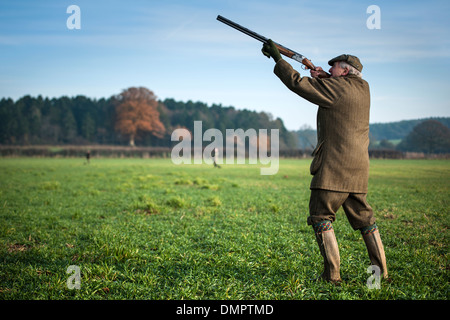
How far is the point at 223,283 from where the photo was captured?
3.95 metres

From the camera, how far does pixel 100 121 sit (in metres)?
104

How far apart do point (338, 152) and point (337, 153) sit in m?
0.02

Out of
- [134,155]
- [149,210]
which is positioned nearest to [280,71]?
[149,210]

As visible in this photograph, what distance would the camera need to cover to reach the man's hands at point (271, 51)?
157 inches

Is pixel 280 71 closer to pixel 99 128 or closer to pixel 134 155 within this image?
pixel 134 155

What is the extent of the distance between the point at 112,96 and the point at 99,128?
39.6 ft

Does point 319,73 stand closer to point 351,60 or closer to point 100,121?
point 351,60

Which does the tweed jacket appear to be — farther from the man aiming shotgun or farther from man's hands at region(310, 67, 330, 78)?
man's hands at region(310, 67, 330, 78)

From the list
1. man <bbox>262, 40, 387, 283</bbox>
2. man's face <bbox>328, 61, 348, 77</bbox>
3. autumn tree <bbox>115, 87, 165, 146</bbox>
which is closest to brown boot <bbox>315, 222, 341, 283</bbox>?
man <bbox>262, 40, 387, 283</bbox>

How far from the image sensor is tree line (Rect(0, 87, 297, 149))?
88875 millimetres

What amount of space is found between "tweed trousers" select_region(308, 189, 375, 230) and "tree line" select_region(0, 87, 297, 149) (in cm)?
9075

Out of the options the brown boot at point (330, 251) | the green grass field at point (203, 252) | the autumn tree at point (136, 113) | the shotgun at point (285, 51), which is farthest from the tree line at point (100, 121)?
the brown boot at point (330, 251)

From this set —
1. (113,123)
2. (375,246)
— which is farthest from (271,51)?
(113,123)

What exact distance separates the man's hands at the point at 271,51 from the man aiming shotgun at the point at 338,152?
78 mm
